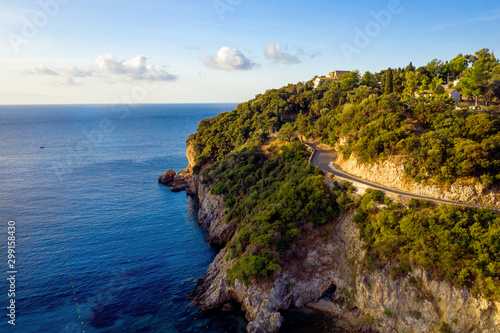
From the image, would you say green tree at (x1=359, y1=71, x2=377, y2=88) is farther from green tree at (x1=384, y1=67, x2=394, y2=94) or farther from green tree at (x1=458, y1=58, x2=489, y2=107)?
green tree at (x1=458, y1=58, x2=489, y2=107)

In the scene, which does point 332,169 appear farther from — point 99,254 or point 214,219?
point 99,254

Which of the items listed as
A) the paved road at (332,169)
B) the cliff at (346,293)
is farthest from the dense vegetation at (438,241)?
the paved road at (332,169)

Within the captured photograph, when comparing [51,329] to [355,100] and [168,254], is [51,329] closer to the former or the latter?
[168,254]

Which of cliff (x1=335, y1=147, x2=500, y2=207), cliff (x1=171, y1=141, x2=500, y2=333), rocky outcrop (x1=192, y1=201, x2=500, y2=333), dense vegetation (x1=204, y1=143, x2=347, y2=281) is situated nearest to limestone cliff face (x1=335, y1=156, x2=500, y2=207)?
cliff (x1=335, y1=147, x2=500, y2=207)

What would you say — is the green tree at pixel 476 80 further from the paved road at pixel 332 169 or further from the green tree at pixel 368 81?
the green tree at pixel 368 81

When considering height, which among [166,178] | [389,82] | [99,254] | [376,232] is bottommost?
[99,254]

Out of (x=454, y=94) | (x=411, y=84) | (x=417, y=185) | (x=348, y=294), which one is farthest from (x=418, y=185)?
(x=411, y=84)

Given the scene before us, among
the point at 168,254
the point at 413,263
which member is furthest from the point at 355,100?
the point at 168,254
